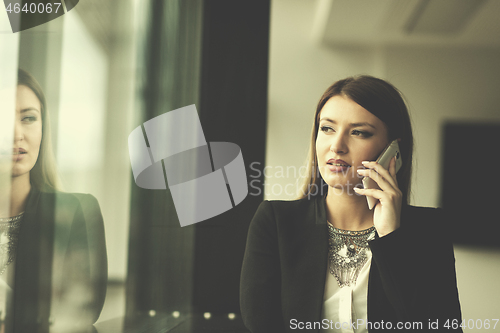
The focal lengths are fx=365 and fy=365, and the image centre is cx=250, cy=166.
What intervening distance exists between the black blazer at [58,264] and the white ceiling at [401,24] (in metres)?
0.78

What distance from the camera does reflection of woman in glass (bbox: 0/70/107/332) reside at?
0.84 meters

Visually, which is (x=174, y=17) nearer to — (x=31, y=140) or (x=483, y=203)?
(x=31, y=140)

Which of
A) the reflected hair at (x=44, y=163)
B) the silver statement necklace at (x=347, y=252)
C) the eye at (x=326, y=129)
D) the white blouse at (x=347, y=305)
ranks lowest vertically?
the white blouse at (x=347, y=305)

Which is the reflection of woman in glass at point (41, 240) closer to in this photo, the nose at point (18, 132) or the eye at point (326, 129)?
the nose at point (18, 132)

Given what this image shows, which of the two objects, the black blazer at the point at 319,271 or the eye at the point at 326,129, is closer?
the black blazer at the point at 319,271

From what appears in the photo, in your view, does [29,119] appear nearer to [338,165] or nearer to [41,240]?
[41,240]

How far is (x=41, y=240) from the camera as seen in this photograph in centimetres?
86

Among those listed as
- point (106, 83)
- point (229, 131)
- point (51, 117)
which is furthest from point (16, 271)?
point (229, 131)

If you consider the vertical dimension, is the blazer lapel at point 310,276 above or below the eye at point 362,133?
below

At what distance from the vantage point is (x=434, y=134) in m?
0.97

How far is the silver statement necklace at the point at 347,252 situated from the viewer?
0.84 m

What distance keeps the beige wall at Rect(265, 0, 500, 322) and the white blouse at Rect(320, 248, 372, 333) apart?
257 mm

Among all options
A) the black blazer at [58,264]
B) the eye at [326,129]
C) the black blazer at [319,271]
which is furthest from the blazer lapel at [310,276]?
the black blazer at [58,264]

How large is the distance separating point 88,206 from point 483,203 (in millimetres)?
1027
